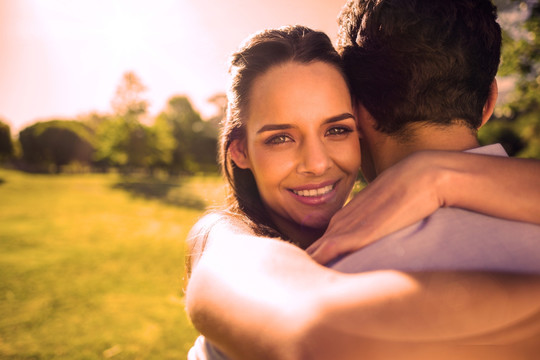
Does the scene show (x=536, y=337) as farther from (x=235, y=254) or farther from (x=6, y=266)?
(x=6, y=266)

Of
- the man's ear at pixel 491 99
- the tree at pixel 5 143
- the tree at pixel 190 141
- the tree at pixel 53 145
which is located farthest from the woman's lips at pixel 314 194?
the tree at pixel 190 141

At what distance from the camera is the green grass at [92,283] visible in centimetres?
686

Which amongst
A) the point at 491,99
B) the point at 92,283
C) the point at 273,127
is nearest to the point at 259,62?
the point at 273,127

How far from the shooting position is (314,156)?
84.9 inches

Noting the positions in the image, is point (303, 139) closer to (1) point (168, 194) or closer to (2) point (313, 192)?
(2) point (313, 192)

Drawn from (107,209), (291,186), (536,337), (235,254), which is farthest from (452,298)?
(107,209)

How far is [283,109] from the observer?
7.11ft

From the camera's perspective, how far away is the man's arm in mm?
939

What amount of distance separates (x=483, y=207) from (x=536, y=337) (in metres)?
0.46

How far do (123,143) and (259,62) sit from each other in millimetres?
41977

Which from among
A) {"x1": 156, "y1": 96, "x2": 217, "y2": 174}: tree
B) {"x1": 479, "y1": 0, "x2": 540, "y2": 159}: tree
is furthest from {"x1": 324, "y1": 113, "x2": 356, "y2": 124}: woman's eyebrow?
{"x1": 156, "y1": 96, "x2": 217, "y2": 174}: tree

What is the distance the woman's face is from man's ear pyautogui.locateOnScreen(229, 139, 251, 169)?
191mm

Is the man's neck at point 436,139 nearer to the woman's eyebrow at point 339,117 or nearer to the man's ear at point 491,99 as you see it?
the man's ear at point 491,99

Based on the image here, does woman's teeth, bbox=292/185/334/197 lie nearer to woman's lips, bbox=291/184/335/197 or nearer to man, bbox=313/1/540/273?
woman's lips, bbox=291/184/335/197
